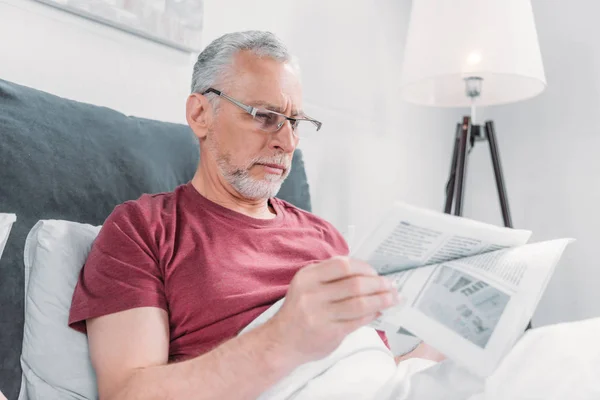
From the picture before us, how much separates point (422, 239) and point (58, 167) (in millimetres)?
657

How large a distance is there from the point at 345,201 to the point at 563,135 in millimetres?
1126

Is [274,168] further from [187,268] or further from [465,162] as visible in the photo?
[465,162]

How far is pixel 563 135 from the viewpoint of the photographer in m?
2.74

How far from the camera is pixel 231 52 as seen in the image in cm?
124

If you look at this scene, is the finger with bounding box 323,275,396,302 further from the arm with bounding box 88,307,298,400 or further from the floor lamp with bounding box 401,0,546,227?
the floor lamp with bounding box 401,0,546,227

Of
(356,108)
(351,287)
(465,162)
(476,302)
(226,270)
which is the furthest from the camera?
(356,108)

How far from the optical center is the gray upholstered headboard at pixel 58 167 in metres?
0.94

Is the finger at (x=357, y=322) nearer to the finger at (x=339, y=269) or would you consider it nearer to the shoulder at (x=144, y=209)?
the finger at (x=339, y=269)

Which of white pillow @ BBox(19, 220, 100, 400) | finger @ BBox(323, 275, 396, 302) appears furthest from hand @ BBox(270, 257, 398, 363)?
white pillow @ BBox(19, 220, 100, 400)

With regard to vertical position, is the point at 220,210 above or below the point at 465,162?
below

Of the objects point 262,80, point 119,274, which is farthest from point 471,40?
point 119,274

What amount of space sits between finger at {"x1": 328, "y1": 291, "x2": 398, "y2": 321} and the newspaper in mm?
53

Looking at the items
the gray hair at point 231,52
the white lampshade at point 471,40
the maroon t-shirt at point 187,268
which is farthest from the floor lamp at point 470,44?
the maroon t-shirt at point 187,268

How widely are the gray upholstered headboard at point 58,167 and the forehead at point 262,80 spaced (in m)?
0.23
